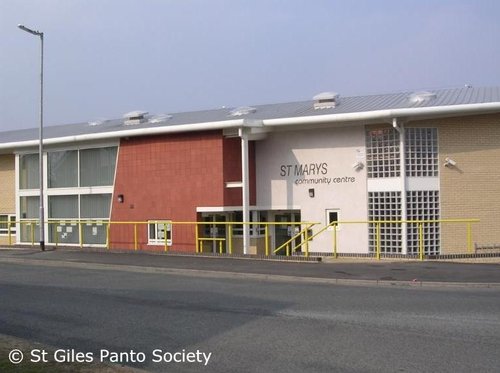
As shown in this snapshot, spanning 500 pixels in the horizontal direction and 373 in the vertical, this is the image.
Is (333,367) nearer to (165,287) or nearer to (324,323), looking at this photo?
(324,323)

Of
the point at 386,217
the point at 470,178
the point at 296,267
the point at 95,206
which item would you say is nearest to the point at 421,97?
the point at 470,178

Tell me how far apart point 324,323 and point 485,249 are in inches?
511

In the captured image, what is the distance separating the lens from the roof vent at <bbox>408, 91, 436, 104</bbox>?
22.5 metres

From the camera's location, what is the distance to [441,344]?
7898 millimetres

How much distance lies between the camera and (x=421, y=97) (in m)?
23.0

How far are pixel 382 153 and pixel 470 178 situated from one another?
2.98m

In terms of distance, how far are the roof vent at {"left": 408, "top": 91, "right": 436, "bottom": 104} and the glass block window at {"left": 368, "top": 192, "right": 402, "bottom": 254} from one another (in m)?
3.59

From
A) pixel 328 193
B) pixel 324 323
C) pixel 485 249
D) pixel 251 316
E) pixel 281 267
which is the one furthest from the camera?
pixel 328 193

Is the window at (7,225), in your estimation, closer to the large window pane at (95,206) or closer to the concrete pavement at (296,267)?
the large window pane at (95,206)

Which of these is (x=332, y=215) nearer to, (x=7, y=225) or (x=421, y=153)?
(x=421, y=153)

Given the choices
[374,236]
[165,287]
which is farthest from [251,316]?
[374,236]

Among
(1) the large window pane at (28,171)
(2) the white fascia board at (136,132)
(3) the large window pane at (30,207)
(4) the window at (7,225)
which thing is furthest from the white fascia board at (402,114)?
(4) the window at (7,225)

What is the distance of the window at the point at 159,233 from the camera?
24.0 meters

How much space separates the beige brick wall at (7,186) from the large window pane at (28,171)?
4.19ft
